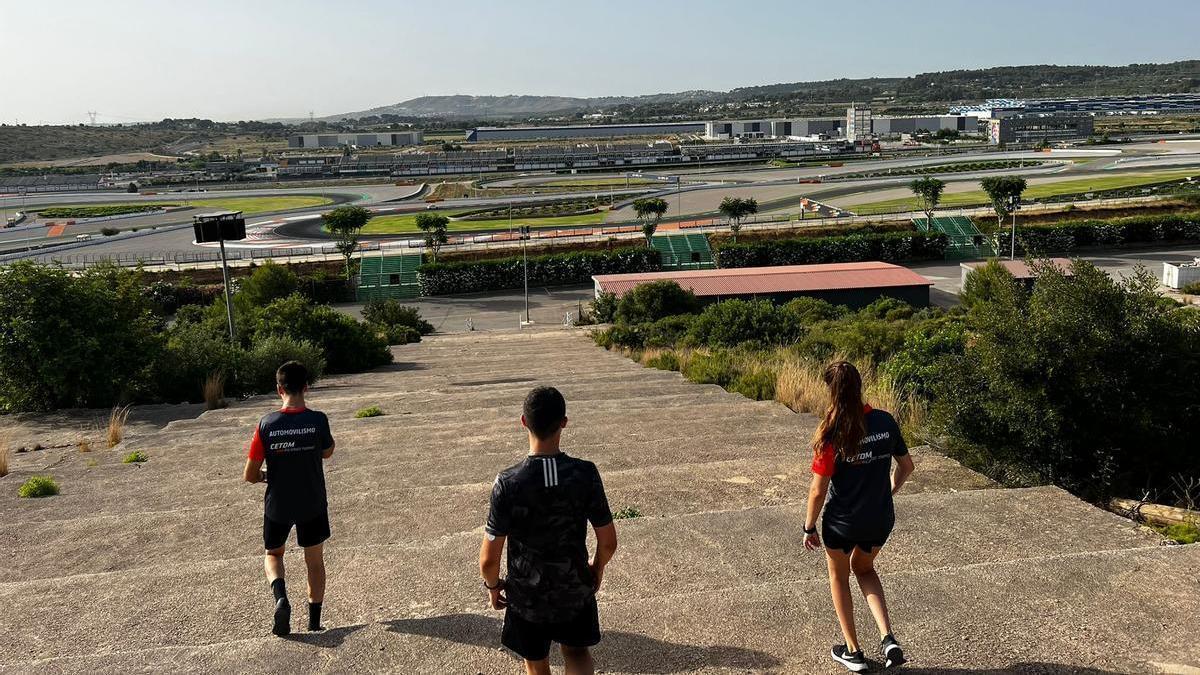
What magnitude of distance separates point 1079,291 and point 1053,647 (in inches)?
173

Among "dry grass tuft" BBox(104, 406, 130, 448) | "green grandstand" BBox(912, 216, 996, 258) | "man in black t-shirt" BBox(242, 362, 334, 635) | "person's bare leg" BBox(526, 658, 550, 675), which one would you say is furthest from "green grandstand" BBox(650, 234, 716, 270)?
"person's bare leg" BBox(526, 658, 550, 675)

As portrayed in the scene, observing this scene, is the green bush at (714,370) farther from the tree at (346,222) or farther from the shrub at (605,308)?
the tree at (346,222)

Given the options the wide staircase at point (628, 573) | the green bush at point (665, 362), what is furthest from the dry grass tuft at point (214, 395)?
the green bush at point (665, 362)

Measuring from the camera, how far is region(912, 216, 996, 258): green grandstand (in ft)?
172

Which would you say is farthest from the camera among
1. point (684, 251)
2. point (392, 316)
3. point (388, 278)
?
point (684, 251)

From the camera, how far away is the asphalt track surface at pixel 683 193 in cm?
7150

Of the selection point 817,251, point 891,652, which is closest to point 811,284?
point 817,251

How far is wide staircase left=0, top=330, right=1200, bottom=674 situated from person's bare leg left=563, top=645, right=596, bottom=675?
0.54 m

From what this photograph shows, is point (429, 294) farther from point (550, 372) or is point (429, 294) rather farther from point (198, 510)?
point (198, 510)

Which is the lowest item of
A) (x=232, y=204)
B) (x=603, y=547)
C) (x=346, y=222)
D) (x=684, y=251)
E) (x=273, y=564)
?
(x=684, y=251)

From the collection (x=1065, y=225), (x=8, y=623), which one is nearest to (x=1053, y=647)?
(x=8, y=623)

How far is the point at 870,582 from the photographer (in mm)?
5059

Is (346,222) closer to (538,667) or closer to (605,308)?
(605,308)

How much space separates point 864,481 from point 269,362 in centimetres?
1418
